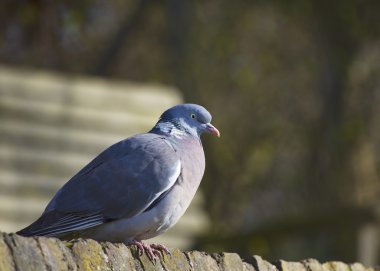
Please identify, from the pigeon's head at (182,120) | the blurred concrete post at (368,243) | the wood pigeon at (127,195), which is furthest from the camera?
the blurred concrete post at (368,243)

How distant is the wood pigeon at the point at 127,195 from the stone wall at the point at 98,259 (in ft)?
2.37

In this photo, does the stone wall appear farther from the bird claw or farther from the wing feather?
the wing feather

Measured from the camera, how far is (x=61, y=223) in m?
4.67

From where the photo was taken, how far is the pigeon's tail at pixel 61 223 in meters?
4.62

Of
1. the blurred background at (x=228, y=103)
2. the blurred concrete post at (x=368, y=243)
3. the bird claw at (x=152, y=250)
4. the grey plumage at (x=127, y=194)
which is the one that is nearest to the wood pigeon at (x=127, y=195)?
the grey plumage at (x=127, y=194)

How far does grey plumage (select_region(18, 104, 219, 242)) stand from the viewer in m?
4.75

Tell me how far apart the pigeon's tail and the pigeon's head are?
0.70 m

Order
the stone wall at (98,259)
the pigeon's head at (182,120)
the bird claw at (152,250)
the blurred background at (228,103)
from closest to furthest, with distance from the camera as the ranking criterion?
the stone wall at (98,259) → the bird claw at (152,250) → the pigeon's head at (182,120) → the blurred background at (228,103)

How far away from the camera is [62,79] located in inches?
348

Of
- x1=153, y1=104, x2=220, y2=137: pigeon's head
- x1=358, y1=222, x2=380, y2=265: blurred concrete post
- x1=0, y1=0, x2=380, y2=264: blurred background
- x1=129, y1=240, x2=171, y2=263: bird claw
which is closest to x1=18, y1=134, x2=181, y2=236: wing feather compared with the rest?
x1=153, y1=104, x2=220, y2=137: pigeon's head

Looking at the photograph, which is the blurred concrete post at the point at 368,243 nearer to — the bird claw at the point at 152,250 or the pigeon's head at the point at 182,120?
the pigeon's head at the point at 182,120

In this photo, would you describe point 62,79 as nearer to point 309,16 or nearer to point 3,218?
point 3,218

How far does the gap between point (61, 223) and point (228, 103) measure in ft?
37.5

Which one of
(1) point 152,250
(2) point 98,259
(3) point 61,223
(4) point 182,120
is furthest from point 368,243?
(2) point 98,259
